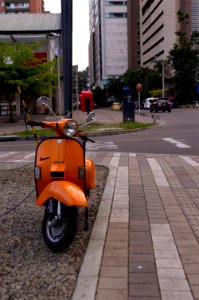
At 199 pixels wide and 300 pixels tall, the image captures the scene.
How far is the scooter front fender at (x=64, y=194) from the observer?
4328 mm

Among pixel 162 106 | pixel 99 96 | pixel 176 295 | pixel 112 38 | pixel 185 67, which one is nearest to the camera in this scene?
pixel 176 295

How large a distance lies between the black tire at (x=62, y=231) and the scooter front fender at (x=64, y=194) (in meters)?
0.12

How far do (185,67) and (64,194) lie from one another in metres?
A: 67.1

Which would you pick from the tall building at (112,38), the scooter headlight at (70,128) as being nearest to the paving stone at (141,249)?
the scooter headlight at (70,128)

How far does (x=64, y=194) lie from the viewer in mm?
4375

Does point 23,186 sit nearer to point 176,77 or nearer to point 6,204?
point 6,204

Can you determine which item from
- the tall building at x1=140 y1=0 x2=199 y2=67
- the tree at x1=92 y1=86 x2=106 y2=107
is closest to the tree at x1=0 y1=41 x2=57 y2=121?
the tall building at x1=140 y1=0 x2=199 y2=67

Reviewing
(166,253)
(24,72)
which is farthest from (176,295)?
(24,72)

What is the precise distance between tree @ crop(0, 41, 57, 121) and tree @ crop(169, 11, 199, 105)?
40.9 metres

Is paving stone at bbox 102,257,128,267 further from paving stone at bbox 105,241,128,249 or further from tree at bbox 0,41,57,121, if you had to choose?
tree at bbox 0,41,57,121

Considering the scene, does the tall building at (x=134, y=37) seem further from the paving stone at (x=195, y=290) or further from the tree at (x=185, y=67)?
the paving stone at (x=195, y=290)

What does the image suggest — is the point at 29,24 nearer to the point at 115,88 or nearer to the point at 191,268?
the point at 191,268

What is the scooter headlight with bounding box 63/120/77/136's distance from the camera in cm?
481

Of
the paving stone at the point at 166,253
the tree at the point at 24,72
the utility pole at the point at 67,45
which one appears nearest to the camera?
the paving stone at the point at 166,253
